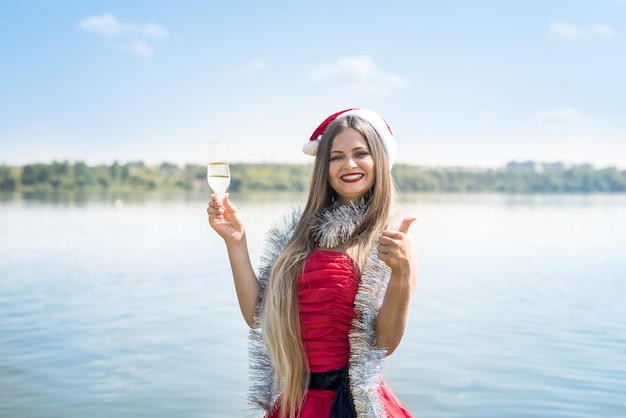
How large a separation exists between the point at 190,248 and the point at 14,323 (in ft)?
37.4

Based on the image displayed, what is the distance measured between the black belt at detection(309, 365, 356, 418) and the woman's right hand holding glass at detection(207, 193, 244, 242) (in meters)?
0.62

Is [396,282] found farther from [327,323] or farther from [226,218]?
[226,218]

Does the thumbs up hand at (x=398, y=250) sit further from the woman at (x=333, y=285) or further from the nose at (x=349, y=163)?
the nose at (x=349, y=163)

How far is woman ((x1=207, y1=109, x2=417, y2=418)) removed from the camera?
8.68 feet

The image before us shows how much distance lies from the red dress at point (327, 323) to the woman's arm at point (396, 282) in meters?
0.14

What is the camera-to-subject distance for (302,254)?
9.38 ft

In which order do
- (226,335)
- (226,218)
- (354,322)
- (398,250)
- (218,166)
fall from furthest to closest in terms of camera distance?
(226,335)
(226,218)
(218,166)
(354,322)
(398,250)

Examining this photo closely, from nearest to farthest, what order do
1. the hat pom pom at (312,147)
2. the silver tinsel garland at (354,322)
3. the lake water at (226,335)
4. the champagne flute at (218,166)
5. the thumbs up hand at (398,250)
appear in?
the thumbs up hand at (398,250)
the silver tinsel garland at (354,322)
the champagne flute at (218,166)
the hat pom pom at (312,147)
the lake water at (226,335)

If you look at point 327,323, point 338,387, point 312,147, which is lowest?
point 338,387

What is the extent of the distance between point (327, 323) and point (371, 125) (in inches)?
30.5

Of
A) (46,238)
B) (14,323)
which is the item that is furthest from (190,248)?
(14,323)

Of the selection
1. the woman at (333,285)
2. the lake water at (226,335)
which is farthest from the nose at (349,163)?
the lake water at (226,335)

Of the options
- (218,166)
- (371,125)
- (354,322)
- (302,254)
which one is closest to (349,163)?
(371,125)

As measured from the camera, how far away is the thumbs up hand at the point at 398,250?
7.90 feet
